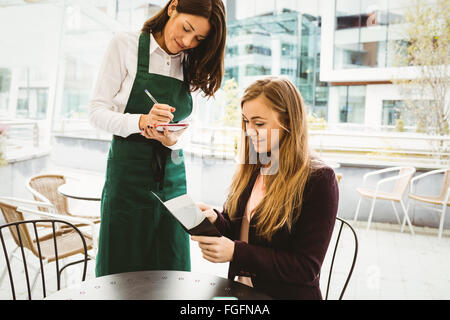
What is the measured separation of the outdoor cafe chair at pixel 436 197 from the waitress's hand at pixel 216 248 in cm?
345

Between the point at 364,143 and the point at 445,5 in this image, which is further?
the point at 364,143

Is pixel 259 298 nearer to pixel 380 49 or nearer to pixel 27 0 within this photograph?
pixel 27 0

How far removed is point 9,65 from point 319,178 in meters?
4.53

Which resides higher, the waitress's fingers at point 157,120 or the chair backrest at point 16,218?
the waitress's fingers at point 157,120

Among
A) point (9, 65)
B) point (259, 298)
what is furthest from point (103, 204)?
point (9, 65)

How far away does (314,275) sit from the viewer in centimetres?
98

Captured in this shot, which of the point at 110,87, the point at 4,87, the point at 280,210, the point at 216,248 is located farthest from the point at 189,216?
the point at 4,87

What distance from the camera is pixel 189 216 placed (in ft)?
2.74

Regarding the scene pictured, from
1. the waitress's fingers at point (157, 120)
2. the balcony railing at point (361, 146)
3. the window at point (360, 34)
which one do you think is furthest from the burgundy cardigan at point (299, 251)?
the window at point (360, 34)

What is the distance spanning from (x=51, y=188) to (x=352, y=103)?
18.4ft

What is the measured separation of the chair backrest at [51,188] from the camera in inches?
104

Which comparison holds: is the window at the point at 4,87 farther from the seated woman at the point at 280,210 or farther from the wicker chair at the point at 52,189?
the seated woman at the point at 280,210

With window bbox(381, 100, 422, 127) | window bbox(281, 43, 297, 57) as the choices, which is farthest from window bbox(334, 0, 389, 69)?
window bbox(381, 100, 422, 127)

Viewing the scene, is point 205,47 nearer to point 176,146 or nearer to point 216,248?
point 176,146
